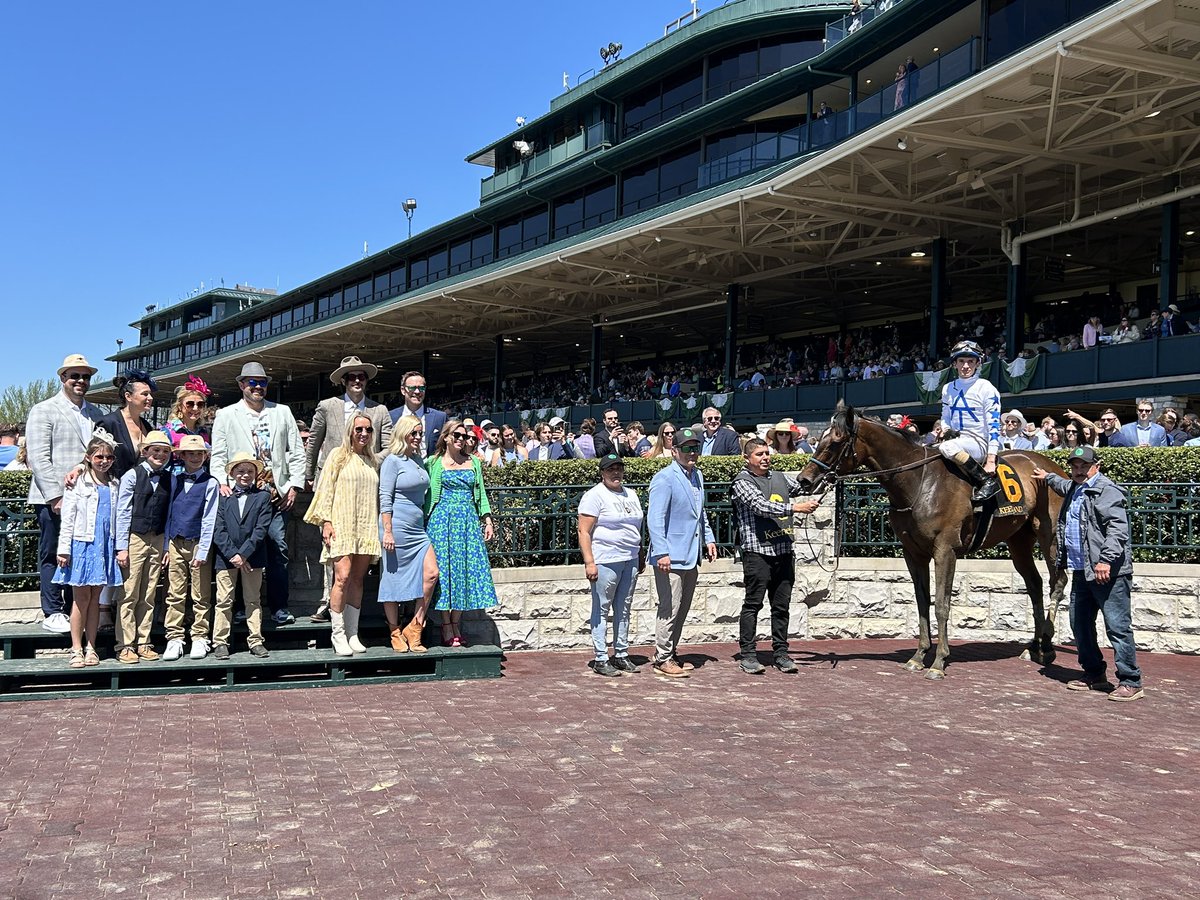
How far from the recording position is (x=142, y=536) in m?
8.01

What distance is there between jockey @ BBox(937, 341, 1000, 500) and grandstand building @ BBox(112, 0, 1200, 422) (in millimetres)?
9978

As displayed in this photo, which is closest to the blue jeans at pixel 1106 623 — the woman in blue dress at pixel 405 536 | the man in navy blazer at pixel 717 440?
the man in navy blazer at pixel 717 440

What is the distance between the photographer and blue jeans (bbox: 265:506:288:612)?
852 cm

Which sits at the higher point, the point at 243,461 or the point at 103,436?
the point at 103,436

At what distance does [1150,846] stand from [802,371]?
90.2ft

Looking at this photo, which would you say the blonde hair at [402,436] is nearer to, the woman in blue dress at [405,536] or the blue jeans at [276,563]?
the woman in blue dress at [405,536]

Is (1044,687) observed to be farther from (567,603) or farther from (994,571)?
(567,603)

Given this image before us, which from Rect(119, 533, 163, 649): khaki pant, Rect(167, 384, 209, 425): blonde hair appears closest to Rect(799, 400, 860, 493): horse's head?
Rect(167, 384, 209, 425): blonde hair

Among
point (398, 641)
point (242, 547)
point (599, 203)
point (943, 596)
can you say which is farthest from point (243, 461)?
point (599, 203)

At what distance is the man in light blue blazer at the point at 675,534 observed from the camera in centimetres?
896

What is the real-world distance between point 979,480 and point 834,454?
141cm

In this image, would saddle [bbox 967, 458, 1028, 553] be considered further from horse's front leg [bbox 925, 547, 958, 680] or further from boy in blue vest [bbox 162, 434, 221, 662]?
boy in blue vest [bbox 162, 434, 221, 662]

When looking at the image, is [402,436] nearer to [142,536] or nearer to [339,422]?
[339,422]

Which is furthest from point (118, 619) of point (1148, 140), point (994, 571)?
point (1148, 140)
